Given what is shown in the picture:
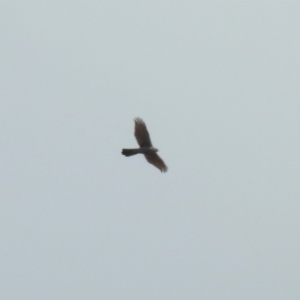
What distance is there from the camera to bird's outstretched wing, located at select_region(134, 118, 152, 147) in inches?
1134

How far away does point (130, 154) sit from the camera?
28.1 meters

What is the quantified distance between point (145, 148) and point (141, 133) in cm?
105

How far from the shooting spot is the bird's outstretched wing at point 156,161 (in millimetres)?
28792

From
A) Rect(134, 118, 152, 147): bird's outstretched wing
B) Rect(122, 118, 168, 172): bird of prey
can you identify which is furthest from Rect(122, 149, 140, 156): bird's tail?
Rect(134, 118, 152, 147): bird's outstretched wing

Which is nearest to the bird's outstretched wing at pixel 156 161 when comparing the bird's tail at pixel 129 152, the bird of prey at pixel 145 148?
the bird of prey at pixel 145 148

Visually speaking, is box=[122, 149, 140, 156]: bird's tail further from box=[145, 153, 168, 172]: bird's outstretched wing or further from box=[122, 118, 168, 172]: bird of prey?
box=[145, 153, 168, 172]: bird's outstretched wing

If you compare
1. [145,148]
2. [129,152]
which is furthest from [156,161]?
[129,152]

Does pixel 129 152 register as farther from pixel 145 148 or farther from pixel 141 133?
pixel 141 133

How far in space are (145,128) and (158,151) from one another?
1489 mm

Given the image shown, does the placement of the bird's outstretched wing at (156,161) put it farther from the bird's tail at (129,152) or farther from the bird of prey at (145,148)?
the bird's tail at (129,152)

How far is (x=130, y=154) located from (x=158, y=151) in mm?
1480

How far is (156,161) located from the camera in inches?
1142

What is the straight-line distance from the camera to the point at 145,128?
96.5ft

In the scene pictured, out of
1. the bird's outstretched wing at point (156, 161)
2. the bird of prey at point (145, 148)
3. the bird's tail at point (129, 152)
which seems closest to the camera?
the bird's tail at point (129, 152)
